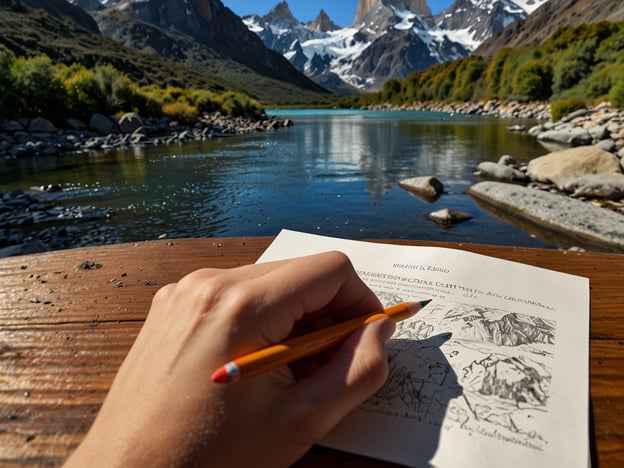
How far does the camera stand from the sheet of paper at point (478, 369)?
436 millimetres

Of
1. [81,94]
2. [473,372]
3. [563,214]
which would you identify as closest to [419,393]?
[473,372]

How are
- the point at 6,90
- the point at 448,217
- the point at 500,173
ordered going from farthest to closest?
1. the point at 6,90
2. the point at 500,173
3. the point at 448,217

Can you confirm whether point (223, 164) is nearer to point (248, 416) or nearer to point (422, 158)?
point (422, 158)

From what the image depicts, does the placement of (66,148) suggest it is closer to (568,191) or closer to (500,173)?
(500,173)

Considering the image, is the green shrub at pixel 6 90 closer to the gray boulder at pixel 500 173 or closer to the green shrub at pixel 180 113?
the green shrub at pixel 180 113

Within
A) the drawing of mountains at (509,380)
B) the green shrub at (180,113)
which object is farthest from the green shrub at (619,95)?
the drawing of mountains at (509,380)

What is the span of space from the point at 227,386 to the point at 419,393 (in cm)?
28

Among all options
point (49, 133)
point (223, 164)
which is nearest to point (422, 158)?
point (223, 164)

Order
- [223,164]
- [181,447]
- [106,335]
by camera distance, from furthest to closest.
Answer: [223,164] < [106,335] < [181,447]

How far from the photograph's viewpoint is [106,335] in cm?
65

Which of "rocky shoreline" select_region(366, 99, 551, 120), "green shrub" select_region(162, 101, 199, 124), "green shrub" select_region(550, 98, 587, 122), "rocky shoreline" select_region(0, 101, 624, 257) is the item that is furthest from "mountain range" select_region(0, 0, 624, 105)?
"green shrub" select_region(550, 98, 587, 122)

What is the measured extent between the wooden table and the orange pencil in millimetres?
125

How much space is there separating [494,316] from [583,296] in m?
0.20

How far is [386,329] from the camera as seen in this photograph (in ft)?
1.66
